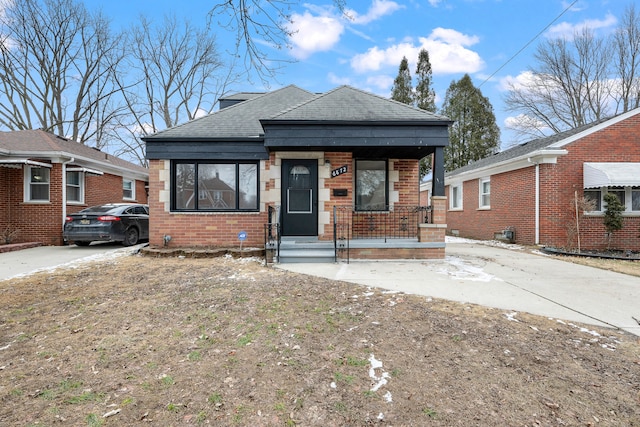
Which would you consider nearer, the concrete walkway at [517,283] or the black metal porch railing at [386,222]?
the concrete walkway at [517,283]

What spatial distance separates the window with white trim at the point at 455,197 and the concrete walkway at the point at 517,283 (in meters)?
9.57

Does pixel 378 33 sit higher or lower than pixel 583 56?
lower

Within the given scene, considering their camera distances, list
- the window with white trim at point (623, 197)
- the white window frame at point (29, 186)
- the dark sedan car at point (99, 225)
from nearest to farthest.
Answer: the dark sedan car at point (99, 225), the window with white trim at point (623, 197), the white window frame at point (29, 186)

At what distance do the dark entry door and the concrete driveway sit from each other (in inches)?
195

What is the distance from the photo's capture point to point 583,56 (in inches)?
926

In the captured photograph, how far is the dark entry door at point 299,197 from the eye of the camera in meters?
8.66

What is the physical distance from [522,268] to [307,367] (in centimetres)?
628

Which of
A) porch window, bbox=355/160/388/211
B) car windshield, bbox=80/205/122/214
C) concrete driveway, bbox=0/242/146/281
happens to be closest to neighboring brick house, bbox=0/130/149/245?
concrete driveway, bbox=0/242/146/281

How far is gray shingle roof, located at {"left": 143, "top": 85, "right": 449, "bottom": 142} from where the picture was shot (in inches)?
311

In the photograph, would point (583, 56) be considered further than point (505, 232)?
Yes

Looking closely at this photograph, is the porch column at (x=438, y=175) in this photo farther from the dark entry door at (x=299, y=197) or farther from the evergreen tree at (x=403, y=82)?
the evergreen tree at (x=403, y=82)

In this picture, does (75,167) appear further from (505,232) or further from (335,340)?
(505,232)

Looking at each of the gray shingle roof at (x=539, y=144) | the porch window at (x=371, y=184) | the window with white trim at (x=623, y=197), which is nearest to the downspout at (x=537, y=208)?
the gray shingle roof at (x=539, y=144)

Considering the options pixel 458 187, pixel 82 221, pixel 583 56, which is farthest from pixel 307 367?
pixel 583 56
